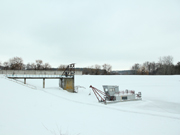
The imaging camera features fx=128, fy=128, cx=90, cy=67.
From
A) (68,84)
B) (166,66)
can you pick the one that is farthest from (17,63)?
(166,66)

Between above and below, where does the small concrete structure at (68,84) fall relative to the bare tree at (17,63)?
below

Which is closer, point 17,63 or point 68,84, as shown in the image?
point 68,84

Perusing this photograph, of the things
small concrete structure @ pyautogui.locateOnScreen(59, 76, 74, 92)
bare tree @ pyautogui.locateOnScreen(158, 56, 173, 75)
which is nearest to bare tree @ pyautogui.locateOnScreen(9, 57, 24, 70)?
small concrete structure @ pyautogui.locateOnScreen(59, 76, 74, 92)

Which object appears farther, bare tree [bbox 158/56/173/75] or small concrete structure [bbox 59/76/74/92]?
bare tree [bbox 158/56/173/75]

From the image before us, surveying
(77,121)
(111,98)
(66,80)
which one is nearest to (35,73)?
(66,80)

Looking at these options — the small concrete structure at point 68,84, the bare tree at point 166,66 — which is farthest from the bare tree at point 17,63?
the bare tree at point 166,66

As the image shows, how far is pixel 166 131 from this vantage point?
7832mm

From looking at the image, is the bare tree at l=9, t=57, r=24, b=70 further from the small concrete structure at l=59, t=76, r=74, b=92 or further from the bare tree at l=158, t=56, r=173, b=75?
the bare tree at l=158, t=56, r=173, b=75

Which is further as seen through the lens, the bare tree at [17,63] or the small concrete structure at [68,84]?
the bare tree at [17,63]

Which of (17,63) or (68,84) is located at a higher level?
(17,63)

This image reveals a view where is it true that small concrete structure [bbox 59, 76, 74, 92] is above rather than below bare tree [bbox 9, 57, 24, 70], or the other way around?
below

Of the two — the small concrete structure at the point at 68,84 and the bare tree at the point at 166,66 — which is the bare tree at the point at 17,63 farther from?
the bare tree at the point at 166,66

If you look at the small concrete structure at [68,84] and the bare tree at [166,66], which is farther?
the bare tree at [166,66]

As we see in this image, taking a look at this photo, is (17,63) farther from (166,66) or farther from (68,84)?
(166,66)
